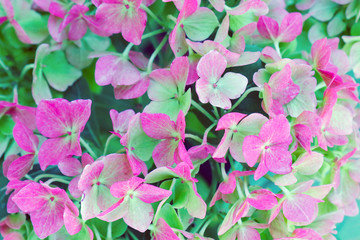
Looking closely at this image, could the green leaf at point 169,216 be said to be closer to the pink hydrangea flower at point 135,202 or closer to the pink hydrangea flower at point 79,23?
the pink hydrangea flower at point 135,202

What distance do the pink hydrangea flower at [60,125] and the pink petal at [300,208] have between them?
155 mm

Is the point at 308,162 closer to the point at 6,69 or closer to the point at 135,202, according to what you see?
the point at 135,202

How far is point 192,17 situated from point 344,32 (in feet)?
0.59

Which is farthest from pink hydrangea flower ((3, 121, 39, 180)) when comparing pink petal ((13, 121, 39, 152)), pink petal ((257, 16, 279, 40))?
pink petal ((257, 16, 279, 40))

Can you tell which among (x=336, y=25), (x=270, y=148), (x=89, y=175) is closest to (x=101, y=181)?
(x=89, y=175)

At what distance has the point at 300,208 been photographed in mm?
308

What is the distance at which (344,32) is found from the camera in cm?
42

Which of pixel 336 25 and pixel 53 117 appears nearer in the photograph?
pixel 53 117

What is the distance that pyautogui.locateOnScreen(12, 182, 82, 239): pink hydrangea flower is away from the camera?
29 cm

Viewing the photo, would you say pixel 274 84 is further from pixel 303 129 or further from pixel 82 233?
pixel 82 233

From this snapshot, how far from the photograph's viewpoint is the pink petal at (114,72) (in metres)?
0.33

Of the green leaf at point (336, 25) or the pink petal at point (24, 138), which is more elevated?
the green leaf at point (336, 25)

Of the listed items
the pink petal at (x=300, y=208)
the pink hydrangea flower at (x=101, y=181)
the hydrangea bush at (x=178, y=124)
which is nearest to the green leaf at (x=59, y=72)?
the hydrangea bush at (x=178, y=124)

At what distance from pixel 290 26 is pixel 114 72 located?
0.48 feet
